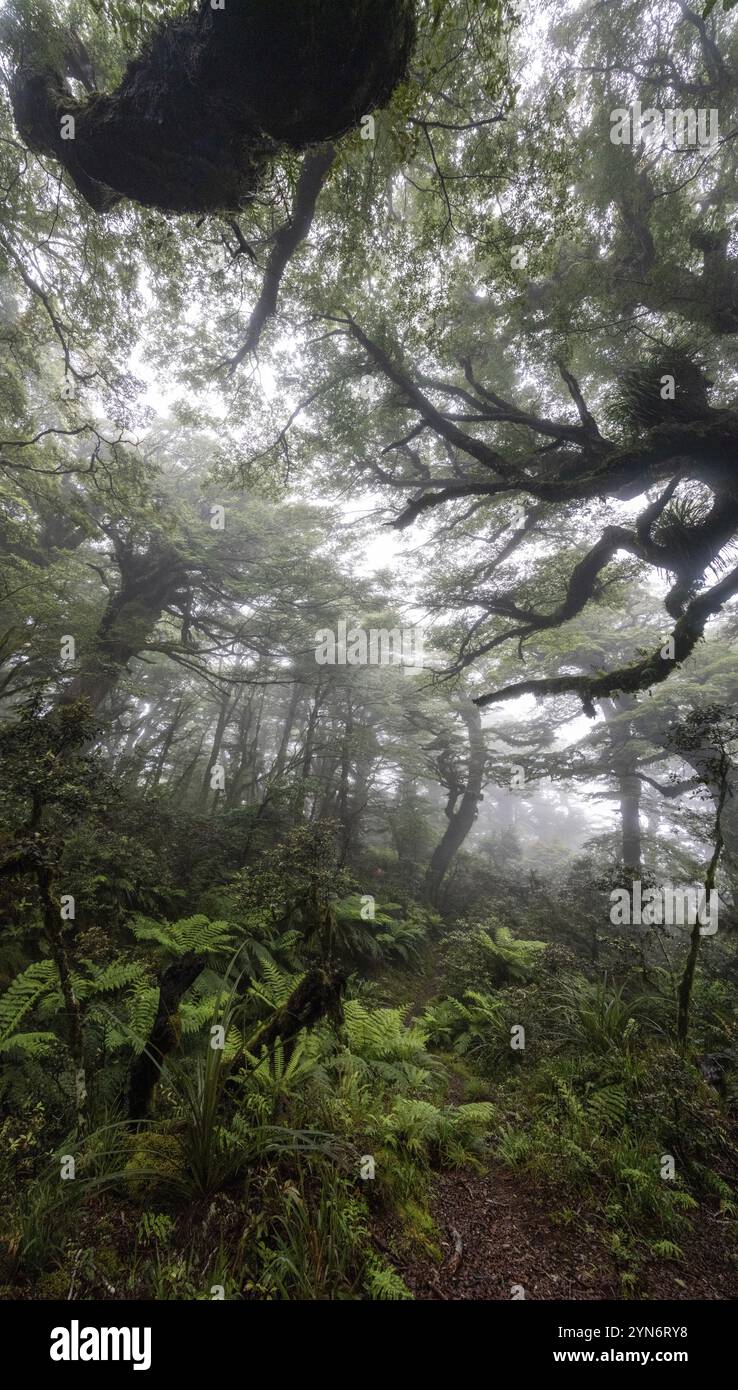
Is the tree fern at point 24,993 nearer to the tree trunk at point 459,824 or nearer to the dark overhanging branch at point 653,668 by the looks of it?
the dark overhanging branch at point 653,668

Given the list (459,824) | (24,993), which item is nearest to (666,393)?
(24,993)

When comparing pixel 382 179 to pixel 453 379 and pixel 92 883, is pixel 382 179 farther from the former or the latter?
pixel 92 883

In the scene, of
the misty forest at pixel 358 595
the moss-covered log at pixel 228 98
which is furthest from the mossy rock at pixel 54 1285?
the moss-covered log at pixel 228 98

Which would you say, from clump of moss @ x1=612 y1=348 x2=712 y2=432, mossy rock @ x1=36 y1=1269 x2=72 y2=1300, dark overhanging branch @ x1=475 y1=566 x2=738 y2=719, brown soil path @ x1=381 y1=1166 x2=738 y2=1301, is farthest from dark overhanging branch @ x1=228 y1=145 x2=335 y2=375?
brown soil path @ x1=381 y1=1166 x2=738 y2=1301

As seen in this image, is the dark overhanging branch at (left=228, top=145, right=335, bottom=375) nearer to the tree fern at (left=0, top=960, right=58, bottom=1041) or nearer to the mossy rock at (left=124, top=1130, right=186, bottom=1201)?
the tree fern at (left=0, top=960, right=58, bottom=1041)

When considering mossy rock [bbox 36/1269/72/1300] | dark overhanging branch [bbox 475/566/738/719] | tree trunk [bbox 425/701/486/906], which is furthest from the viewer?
tree trunk [bbox 425/701/486/906]

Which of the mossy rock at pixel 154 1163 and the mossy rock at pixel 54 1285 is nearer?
the mossy rock at pixel 54 1285

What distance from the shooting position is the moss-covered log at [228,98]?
264 cm

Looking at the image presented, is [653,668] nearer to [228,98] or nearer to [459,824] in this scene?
[228,98]

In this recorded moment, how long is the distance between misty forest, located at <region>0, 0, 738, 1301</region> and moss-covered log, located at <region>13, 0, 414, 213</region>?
0.03 m

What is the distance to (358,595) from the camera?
11492 mm

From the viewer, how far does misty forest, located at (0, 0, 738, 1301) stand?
2.82m

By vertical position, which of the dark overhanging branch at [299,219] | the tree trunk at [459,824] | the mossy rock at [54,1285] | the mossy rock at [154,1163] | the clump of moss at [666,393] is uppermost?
the dark overhanging branch at [299,219]

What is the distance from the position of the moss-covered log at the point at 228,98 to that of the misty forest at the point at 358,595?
0.03 meters
